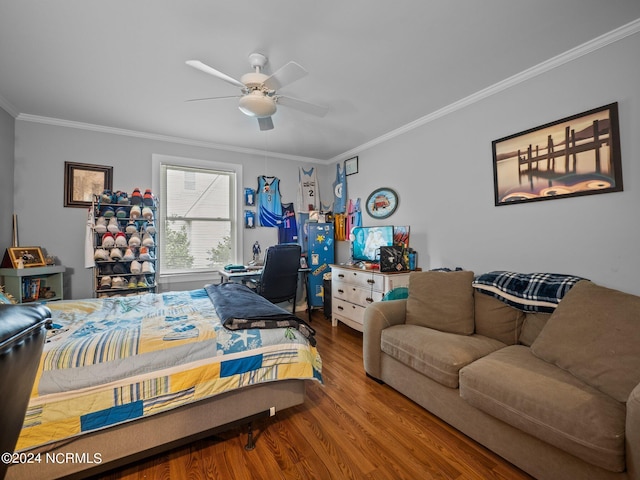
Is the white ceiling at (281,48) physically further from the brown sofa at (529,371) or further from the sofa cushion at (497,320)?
the sofa cushion at (497,320)

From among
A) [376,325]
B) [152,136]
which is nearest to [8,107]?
[152,136]

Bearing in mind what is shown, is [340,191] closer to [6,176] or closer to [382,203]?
[382,203]

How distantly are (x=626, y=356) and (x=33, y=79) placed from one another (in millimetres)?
4507

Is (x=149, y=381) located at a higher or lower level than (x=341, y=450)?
higher

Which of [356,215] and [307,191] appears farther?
[307,191]

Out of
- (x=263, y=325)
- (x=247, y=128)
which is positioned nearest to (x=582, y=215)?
(x=263, y=325)

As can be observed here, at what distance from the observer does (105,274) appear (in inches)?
127

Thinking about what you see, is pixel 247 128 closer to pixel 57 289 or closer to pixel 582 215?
pixel 57 289

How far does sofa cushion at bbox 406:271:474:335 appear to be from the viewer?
2.24m

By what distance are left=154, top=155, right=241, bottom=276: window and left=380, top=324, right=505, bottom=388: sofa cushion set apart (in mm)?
2834

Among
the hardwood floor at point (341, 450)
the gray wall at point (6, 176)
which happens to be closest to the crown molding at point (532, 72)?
the hardwood floor at point (341, 450)

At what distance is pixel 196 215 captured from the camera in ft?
13.3

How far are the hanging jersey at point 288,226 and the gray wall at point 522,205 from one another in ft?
5.36

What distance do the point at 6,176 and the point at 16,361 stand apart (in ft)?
12.4
